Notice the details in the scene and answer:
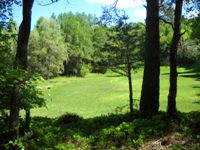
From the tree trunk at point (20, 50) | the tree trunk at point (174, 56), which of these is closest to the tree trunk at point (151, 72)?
the tree trunk at point (174, 56)

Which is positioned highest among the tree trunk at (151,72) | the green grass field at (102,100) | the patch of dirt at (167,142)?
the tree trunk at (151,72)

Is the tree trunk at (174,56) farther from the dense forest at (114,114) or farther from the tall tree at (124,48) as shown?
the tall tree at (124,48)

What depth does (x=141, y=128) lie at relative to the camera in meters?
9.95

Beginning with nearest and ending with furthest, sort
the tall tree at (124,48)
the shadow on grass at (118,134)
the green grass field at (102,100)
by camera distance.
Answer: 1. the shadow on grass at (118,134)
2. the tall tree at (124,48)
3. the green grass field at (102,100)

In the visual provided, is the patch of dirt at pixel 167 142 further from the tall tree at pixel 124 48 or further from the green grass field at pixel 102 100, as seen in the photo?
the tall tree at pixel 124 48

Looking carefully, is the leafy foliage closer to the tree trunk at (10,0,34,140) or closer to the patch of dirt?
the patch of dirt

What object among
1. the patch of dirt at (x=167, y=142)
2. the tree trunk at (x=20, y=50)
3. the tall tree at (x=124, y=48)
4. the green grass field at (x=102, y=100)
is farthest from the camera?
the green grass field at (x=102, y=100)

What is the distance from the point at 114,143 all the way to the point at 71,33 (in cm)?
10726

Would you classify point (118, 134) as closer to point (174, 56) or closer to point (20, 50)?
point (174, 56)

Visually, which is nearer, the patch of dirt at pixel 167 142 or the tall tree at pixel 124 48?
the patch of dirt at pixel 167 142

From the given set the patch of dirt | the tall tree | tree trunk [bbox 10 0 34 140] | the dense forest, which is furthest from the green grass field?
tree trunk [bbox 10 0 34 140]

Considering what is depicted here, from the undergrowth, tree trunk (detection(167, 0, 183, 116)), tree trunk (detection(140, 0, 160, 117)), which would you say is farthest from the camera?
→ tree trunk (detection(140, 0, 160, 117))

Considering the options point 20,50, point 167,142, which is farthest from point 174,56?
point 20,50

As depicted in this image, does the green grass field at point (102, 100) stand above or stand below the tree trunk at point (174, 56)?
below
